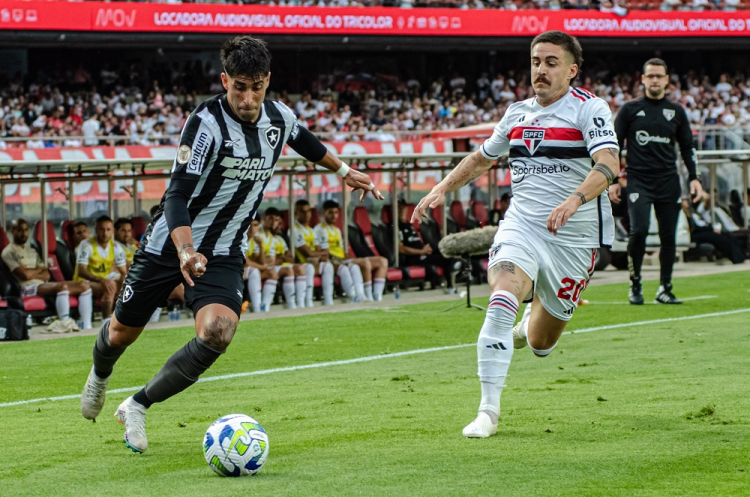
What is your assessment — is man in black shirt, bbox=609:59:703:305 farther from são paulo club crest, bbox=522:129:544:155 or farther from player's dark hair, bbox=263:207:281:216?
são paulo club crest, bbox=522:129:544:155

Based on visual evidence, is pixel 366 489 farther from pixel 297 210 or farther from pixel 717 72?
pixel 717 72

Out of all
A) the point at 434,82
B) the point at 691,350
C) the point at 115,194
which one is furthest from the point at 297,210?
the point at 434,82

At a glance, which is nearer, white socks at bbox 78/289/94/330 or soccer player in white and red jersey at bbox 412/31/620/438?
soccer player in white and red jersey at bbox 412/31/620/438

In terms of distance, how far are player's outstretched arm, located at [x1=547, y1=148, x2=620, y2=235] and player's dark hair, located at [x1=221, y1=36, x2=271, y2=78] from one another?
5.41ft

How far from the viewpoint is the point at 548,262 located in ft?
21.7

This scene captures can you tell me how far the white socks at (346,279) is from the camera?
1766 centimetres

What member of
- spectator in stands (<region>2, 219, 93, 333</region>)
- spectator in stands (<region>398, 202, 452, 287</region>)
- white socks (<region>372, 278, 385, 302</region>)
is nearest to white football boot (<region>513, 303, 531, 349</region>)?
spectator in stands (<region>2, 219, 93, 333</region>)

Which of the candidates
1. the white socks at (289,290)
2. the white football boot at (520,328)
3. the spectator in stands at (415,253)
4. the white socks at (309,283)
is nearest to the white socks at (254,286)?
the white socks at (289,290)

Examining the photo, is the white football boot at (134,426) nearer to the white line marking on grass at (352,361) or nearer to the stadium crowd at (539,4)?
the white line marking on grass at (352,361)

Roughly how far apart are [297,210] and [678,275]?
21.8 feet

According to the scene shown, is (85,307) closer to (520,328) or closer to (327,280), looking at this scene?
(327,280)

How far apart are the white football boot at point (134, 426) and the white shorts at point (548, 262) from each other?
2.05m

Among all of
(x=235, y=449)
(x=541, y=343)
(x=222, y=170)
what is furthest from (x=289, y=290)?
(x=235, y=449)

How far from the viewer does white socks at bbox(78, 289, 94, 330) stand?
14.8 meters
